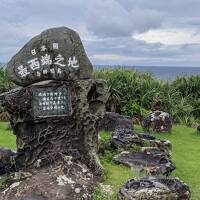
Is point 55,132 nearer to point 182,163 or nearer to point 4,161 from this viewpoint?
point 4,161

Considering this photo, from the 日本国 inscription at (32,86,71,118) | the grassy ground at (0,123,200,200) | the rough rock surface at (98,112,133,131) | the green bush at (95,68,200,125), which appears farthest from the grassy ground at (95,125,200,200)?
the green bush at (95,68,200,125)

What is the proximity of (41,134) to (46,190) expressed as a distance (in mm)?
1254

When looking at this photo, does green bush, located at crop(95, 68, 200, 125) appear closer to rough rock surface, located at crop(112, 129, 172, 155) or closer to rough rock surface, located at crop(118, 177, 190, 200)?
rough rock surface, located at crop(112, 129, 172, 155)

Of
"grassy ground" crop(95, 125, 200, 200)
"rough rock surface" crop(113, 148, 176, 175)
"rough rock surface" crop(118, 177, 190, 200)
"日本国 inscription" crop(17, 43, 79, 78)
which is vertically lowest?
"grassy ground" crop(95, 125, 200, 200)

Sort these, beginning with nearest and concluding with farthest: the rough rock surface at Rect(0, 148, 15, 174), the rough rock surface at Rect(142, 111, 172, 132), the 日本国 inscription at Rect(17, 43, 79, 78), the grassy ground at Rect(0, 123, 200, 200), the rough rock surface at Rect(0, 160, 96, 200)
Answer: the rough rock surface at Rect(0, 160, 96, 200) < the 日本国 inscription at Rect(17, 43, 79, 78) < the grassy ground at Rect(0, 123, 200, 200) < the rough rock surface at Rect(0, 148, 15, 174) < the rough rock surface at Rect(142, 111, 172, 132)

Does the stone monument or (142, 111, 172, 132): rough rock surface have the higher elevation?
the stone monument

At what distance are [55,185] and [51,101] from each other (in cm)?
145

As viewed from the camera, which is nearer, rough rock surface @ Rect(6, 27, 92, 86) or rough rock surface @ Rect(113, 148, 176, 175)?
rough rock surface @ Rect(6, 27, 92, 86)

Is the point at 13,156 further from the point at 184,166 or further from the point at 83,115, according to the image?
the point at 184,166

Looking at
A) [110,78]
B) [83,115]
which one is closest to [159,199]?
[83,115]

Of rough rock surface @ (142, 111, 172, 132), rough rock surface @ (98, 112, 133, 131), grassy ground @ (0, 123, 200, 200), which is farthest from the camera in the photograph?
rough rock surface @ (142, 111, 172, 132)

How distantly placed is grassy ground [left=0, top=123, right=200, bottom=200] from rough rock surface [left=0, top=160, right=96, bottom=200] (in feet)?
0.82

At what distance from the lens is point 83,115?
28.3 ft

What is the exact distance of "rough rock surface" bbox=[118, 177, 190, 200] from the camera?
7.09 metres
